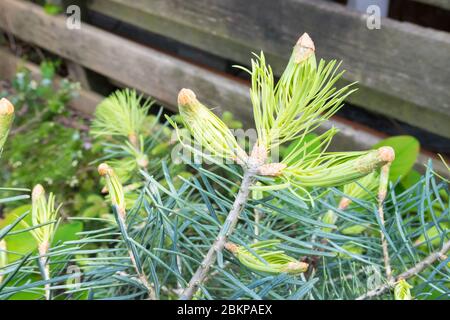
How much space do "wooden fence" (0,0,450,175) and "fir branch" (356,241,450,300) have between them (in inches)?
27.8

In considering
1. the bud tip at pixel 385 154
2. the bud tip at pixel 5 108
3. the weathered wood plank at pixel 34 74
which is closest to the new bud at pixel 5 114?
the bud tip at pixel 5 108

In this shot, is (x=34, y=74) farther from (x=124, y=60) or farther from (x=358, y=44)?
(x=358, y=44)

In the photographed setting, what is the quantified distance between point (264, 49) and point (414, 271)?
0.98m

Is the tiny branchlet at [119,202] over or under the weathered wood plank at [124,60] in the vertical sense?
over

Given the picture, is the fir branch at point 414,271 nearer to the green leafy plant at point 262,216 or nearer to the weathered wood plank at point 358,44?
the green leafy plant at point 262,216

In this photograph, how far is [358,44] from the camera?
1.20 metres

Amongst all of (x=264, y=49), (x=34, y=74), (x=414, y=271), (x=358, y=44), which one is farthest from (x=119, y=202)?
(x=34, y=74)

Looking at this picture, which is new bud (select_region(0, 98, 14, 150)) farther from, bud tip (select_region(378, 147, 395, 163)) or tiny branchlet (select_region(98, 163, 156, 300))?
bud tip (select_region(378, 147, 395, 163))

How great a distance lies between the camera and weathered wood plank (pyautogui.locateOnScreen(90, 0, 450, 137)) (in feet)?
3.69

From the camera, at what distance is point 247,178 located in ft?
1.22

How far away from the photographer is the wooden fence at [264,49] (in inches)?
44.9

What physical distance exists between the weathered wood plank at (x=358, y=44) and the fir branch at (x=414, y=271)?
0.70 metres
